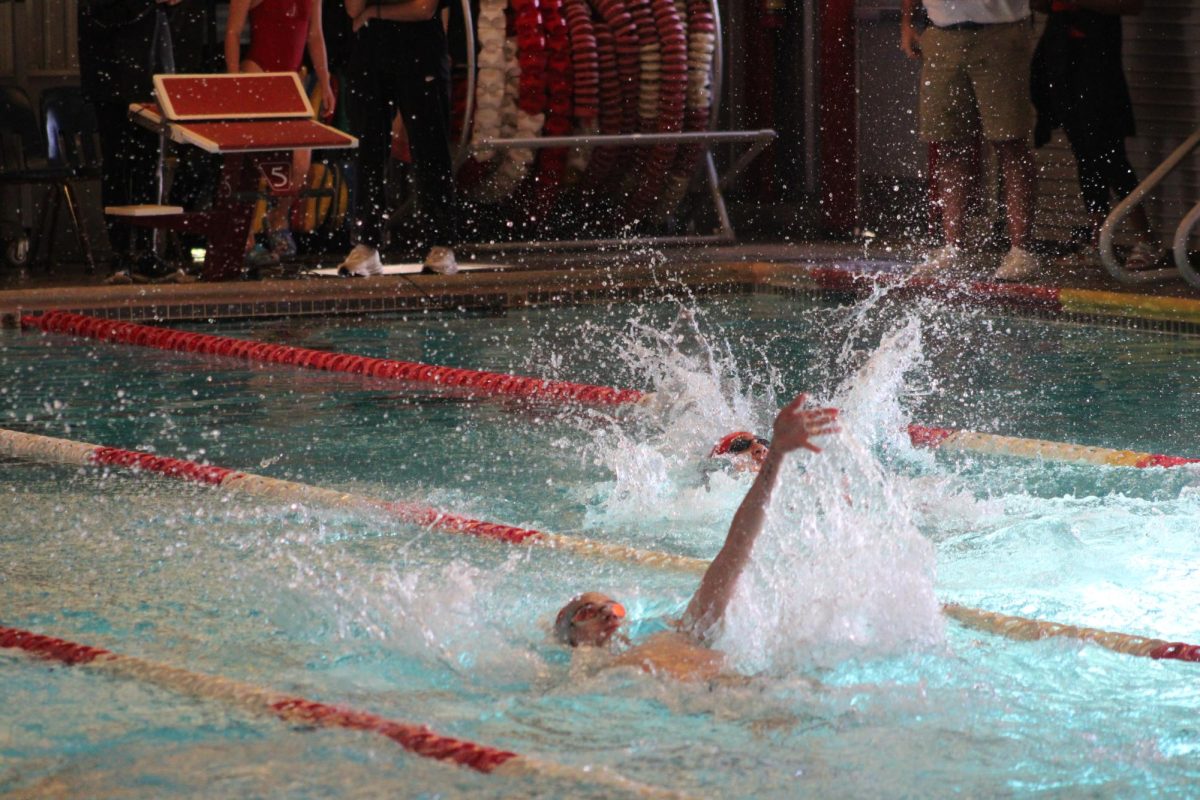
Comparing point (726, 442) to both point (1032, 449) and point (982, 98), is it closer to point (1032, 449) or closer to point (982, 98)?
point (1032, 449)

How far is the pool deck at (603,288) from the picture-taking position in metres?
7.51

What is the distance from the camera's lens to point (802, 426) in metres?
2.89

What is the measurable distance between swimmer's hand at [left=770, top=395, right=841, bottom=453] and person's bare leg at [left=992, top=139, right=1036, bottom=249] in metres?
5.42

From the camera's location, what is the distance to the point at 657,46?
9.36 meters

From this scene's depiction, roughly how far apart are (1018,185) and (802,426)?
216 inches

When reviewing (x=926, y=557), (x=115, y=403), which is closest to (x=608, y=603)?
(x=926, y=557)

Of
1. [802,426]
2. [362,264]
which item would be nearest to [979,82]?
[362,264]

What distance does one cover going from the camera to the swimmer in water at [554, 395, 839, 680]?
10.0 ft

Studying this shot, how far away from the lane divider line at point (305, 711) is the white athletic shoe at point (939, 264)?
18.0 feet

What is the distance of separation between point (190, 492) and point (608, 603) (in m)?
1.81

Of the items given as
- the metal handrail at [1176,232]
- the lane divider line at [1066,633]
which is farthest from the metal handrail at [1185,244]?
the lane divider line at [1066,633]

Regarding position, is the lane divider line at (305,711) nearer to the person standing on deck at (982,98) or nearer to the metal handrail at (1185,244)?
the metal handrail at (1185,244)

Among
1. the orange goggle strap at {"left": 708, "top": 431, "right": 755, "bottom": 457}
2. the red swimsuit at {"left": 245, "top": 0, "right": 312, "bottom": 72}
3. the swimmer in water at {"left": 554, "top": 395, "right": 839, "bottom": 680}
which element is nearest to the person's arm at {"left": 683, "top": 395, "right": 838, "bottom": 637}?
the swimmer in water at {"left": 554, "top": 395, "right": 839, "bottom": 680}

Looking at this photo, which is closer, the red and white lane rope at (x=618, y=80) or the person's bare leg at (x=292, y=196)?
the person's bare leg at (x=292, y=196)
